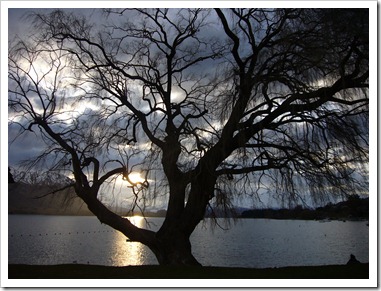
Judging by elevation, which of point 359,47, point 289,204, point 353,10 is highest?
point 353,10

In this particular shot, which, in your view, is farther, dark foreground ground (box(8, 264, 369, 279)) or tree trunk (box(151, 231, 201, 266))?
tree trunk (box(151, 231, 201, 266))

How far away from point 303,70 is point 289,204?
8.06ft

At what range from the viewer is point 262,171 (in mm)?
7516

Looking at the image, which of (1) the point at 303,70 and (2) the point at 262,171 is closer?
(1) the point at 303,70

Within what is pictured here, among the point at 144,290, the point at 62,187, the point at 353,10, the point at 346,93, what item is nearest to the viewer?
the point at 144,290

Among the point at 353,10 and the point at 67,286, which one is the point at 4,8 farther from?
the point at 353,10

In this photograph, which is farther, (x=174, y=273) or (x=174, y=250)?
(x=174, y=250)

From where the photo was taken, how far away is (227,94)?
22.2 ft

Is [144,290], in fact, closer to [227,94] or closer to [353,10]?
[227,94]

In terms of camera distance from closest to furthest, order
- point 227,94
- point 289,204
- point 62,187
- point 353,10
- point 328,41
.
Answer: point 353,10 → point 328,41 → point 227,94 → point 289,204 → point 62,187

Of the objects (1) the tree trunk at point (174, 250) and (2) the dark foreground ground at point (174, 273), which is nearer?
(2) the dark foreground ground at point (174, 273)
